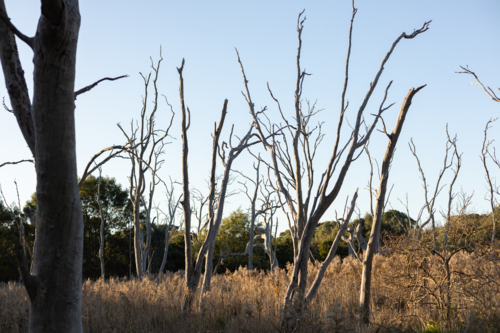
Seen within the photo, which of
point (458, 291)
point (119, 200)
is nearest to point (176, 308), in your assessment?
point (458, 291)

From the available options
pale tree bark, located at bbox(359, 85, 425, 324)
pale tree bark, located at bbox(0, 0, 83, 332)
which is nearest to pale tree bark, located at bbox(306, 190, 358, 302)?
pale tree bark, located at bbox(359, 85, 425, 324)

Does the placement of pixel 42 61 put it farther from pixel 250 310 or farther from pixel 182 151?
pixel 250 310

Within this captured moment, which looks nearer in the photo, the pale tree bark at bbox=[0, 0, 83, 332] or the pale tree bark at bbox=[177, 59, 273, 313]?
the pale tree bark at bbox=[0, 0, 83, 332]

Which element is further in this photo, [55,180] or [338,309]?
[338,309]

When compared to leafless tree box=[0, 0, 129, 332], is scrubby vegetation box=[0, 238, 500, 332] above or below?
below

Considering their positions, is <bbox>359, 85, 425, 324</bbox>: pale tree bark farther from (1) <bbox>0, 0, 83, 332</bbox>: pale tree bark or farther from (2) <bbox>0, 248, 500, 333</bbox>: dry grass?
(1) <bbox>0, 0, 83, 332</bbox>: pale tree bark

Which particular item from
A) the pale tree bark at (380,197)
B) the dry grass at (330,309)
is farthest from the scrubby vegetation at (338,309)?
the pale tree bark at (380,197)

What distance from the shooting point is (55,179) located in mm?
1641

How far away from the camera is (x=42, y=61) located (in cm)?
167

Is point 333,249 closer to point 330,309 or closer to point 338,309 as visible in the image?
point 338,309

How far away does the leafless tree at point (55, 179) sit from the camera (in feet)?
5.22

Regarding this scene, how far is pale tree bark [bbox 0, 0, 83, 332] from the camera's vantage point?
1.59 metres

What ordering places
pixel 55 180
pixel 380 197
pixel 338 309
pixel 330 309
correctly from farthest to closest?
1. pixel 330 309
2. pixel 380 197
3. pixel 338 309
4. pixel 55 180

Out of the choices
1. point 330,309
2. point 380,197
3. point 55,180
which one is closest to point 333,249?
point 380,197
